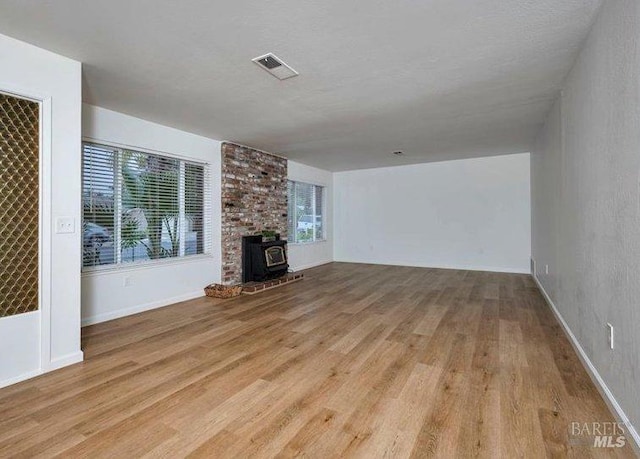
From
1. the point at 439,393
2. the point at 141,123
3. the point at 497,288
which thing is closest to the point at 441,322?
the point at 439,393

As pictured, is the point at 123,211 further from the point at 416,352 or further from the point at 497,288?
the point at 497,288

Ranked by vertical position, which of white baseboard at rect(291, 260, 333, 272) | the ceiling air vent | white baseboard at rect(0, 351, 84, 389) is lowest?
white baseboard at rect(0, 351, 84, 389)

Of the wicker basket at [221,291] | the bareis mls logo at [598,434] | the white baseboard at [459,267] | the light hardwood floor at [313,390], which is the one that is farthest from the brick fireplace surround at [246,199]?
the bareis mls logo at [598,434]

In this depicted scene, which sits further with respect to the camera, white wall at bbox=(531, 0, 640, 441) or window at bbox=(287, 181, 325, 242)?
window at bbox=(287, 181, 325, 242)

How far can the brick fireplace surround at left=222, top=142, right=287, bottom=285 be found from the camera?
520cm

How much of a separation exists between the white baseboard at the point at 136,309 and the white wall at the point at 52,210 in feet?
3.63

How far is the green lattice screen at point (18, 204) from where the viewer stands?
227 cm

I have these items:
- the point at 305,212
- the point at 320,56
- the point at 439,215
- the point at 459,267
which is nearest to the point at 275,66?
the point at 320,56

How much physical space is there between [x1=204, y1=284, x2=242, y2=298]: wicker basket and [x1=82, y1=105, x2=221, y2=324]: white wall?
5.8 inches

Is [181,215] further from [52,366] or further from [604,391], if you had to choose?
[604,391]

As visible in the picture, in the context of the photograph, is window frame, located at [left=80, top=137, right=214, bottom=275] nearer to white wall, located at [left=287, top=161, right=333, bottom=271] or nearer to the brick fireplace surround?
the brick fireplace surround

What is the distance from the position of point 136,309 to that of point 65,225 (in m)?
1.79

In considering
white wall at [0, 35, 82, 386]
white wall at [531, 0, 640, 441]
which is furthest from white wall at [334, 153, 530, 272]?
white wall at [0, 35, 82, 386]

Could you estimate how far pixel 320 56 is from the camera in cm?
250
